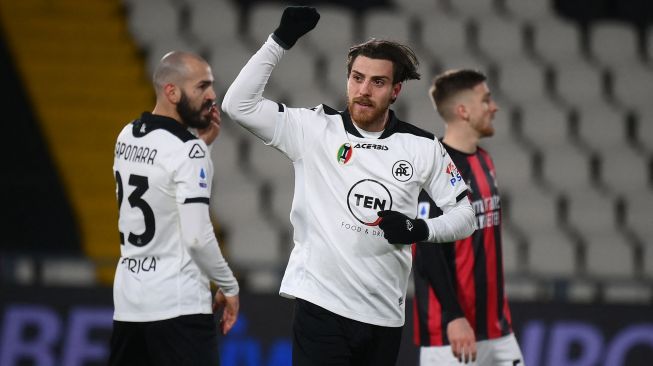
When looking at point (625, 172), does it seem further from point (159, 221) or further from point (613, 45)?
point (159, 221)

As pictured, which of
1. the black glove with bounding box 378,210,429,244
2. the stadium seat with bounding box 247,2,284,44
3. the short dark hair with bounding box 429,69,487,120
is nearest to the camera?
the black glove with bounding box 378,210,429,244

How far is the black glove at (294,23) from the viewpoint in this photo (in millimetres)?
4004

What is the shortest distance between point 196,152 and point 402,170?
2.70 ft

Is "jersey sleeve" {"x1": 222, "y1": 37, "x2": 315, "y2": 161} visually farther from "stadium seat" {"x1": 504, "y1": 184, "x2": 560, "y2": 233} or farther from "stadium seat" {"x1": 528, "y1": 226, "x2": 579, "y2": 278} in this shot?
"stadium seat" {"x1": 504, "y1": 184, "x2": 560, "y2": 233}

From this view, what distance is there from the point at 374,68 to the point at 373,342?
3.48 ft

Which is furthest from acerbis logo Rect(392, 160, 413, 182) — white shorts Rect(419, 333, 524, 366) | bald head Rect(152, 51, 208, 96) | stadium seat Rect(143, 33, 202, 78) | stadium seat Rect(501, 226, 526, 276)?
stadium seat Rect(143, 33, 202, 78)

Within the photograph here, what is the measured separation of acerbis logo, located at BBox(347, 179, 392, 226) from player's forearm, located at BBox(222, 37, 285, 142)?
0.44 meters

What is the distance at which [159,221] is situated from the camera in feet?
14.0

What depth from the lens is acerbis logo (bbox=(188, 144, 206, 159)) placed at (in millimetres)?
4250

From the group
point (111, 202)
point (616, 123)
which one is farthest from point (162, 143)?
point (616, 123)

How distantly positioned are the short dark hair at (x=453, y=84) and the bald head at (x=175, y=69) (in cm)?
151

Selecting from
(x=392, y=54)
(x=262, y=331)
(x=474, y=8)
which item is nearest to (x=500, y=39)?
(x=474, y=8)

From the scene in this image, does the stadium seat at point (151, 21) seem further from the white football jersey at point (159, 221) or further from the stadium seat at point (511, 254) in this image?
the white football jersey at point (159, 221)

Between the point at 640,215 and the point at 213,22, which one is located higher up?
the point at 213,22
